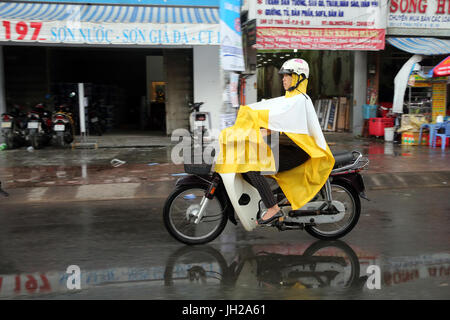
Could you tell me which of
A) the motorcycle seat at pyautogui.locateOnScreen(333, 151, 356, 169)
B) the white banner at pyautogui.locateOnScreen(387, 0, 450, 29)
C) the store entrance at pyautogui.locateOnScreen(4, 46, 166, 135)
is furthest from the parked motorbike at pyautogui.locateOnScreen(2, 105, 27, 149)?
the white banner at pyautogui.locateOnScreen(387, 0, 450, 29)

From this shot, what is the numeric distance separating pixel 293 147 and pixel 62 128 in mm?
9487

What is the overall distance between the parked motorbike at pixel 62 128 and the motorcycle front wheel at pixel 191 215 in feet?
29.1

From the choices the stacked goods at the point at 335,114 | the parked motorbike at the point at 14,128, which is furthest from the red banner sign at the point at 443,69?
the parked motorbike at the point at 14,128

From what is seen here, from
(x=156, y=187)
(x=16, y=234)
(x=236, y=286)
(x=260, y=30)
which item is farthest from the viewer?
(x=260, y=30)

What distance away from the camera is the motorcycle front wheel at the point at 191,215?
4.98 meters

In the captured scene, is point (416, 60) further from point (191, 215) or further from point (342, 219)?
point (191, 215)

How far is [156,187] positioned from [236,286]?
15.2 feet

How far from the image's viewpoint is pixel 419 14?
15125 millimetres

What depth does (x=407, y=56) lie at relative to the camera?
16.4 meters

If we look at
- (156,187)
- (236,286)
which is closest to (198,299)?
(236,286)

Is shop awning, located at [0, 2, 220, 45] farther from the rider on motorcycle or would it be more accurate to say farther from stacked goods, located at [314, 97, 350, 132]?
the rider on motorcycle

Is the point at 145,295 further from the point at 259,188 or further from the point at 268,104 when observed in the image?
the point at 268,104

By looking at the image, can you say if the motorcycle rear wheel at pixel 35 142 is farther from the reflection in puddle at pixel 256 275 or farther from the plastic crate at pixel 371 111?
the plastic crate at pixel 371 111

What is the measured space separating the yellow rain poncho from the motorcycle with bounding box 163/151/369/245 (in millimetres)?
176
